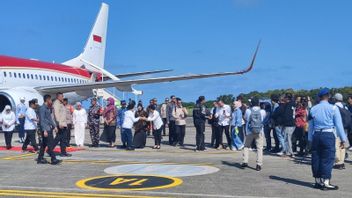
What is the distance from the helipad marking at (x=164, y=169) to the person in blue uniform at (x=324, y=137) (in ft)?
8.18

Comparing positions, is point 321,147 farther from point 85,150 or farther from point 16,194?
point 85,150

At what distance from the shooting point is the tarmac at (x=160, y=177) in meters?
7.76

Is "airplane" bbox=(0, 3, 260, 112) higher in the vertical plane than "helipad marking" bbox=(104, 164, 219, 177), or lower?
higher

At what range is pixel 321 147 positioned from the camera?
8.28 metres

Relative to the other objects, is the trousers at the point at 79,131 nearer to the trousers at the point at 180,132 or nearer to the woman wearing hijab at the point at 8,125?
the woman wearing hijab at the point at 8,125

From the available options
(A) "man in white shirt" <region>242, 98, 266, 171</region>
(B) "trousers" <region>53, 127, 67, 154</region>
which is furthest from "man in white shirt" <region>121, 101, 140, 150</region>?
(A) "man in white shirt" <region>242, 98, 266, 171</region>

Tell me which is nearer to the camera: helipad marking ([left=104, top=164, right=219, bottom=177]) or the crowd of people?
helipad marking ([left=104, top=164, right=219, bottom=177])

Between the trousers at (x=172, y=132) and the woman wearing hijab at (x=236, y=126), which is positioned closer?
the woman wearing hijab at (x=236, y=126)

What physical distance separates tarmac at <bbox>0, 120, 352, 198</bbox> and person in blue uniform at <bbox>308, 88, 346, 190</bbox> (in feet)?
0.94

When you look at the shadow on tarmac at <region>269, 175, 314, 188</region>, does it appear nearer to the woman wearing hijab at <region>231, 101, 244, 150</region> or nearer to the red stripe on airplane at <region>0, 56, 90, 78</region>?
the woman wearing hijab at <region>231, 101, 244, 150</region>

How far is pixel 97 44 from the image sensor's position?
40531mm

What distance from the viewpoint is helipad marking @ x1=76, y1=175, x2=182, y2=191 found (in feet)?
27.0

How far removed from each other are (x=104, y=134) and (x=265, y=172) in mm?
7848

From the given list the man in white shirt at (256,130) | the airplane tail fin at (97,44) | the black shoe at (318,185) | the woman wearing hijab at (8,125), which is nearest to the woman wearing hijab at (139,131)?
the woman wearing hijab at (8,125)
